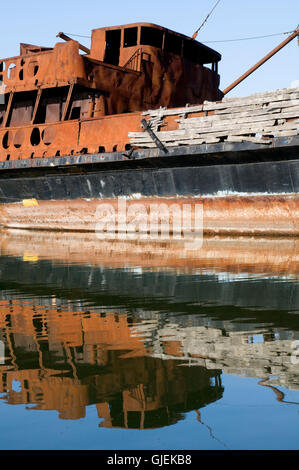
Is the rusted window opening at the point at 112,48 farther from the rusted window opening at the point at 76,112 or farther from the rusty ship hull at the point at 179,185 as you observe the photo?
the rusty ship hull at the point at 179,185

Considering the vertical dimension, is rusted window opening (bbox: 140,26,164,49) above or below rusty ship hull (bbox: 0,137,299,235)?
above

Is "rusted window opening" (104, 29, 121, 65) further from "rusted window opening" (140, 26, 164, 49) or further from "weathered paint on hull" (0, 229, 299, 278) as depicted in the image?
"weathered paint on hull" (0, 229, 299, 278)

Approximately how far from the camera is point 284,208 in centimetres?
1118

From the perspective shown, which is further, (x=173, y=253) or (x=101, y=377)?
(x=173, y=253)

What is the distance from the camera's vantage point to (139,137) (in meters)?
12.4

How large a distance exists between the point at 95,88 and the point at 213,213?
4580 millimetres

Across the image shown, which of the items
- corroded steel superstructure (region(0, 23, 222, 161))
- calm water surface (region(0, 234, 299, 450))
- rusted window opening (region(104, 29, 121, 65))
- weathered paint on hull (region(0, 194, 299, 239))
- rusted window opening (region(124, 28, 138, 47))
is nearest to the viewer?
calm water surface (region(0, 234, 299, 450))

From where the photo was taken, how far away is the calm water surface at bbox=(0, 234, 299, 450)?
2277 mm

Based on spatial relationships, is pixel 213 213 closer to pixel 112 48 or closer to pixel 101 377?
pixel 112 48

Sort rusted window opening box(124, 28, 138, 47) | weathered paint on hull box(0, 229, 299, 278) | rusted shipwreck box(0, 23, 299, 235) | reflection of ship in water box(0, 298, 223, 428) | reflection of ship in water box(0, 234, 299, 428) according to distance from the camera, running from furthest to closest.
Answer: rusted window opening box(124, 28, 138, 47) → rusted shipwreck box(0, 23, 299, 235) → weathered paint on hull box(0, 229, 299, 278) → reflection of ship in water box(0, 234, 299, 428) → reflection of ship in water box(0, 298, 223, 428)

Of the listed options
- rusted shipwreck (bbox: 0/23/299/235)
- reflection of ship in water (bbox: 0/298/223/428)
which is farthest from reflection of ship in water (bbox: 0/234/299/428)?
rusted shipwreck (bbox: 0/23/299/235)

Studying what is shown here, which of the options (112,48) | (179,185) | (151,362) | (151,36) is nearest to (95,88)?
(112,48)

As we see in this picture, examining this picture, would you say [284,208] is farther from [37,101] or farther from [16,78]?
[16,78]

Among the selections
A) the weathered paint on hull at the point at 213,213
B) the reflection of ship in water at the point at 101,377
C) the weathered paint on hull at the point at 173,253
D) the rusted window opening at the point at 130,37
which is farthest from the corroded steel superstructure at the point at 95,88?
the reflection of ship in water at the point at 101,377
